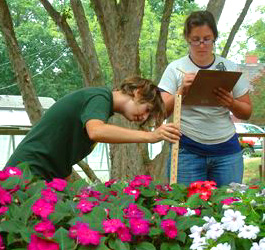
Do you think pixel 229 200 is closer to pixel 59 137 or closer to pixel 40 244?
pixel 40 244

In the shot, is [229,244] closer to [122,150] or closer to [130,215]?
[130,215]

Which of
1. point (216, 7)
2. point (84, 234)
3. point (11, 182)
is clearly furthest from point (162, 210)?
point (216, 7)

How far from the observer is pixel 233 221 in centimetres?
157

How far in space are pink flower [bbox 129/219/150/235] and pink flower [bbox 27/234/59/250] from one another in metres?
0.23

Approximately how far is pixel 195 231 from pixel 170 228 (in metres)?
0.07

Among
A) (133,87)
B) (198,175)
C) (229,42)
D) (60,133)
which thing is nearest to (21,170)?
(60,133)

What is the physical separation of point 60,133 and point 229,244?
43.9 inches

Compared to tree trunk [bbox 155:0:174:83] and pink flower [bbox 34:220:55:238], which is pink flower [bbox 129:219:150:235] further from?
tree trunk [bbox 155:0:174:83]

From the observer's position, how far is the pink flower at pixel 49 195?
166cm

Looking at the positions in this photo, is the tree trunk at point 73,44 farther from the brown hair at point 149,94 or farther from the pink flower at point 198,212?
the pink flower at point 198,212

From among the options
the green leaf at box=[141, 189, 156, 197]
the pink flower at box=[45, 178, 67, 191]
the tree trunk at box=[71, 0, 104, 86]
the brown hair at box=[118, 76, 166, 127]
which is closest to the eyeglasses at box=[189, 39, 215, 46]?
the brown hair at box=[118, 76, 166, 127]

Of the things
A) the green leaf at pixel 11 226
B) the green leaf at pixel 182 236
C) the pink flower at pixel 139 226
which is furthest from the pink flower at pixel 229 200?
the green leaf at pixel 11 226

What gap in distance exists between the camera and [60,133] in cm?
243

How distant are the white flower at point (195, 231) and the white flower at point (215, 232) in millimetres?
25
